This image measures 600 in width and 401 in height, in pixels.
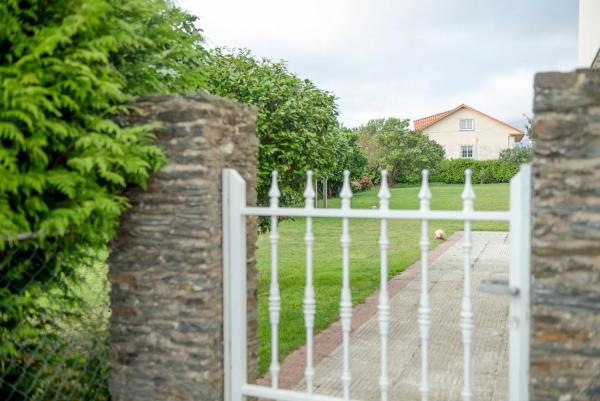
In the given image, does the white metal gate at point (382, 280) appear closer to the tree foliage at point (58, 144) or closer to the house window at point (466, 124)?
the tree foliage at point (58, 144)

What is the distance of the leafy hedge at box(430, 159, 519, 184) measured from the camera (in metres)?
35.5

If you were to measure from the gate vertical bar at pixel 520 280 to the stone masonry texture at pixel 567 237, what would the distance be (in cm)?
9

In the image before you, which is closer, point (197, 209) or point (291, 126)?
point (197, 209)

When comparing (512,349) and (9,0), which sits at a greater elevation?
(9,0)

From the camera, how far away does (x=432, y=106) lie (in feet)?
183

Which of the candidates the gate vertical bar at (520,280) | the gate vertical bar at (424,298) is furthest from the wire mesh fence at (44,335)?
the gate vertical bar at (520,280)

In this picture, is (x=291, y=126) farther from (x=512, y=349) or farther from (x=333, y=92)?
(x=512, y=349)

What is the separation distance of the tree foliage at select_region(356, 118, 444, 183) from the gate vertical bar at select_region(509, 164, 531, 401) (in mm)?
30764

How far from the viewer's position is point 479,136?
151ft

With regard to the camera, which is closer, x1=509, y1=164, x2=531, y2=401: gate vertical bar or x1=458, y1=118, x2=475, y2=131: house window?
x1=509, y1=164, x2=531, y2=401: gate vertical bar

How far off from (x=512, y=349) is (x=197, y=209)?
1796 mm

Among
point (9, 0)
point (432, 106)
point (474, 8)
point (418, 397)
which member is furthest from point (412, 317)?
point (432, 106)

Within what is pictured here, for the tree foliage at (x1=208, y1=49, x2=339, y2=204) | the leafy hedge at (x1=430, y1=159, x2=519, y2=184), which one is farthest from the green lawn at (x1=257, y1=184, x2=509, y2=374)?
the leafy hedge at (x1=430, y1=159, x2=519, y2=184)

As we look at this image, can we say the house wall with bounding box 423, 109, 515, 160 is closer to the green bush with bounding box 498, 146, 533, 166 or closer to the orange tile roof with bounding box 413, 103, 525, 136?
the orange tile roof with bounding box 413, 103, 525, 136
